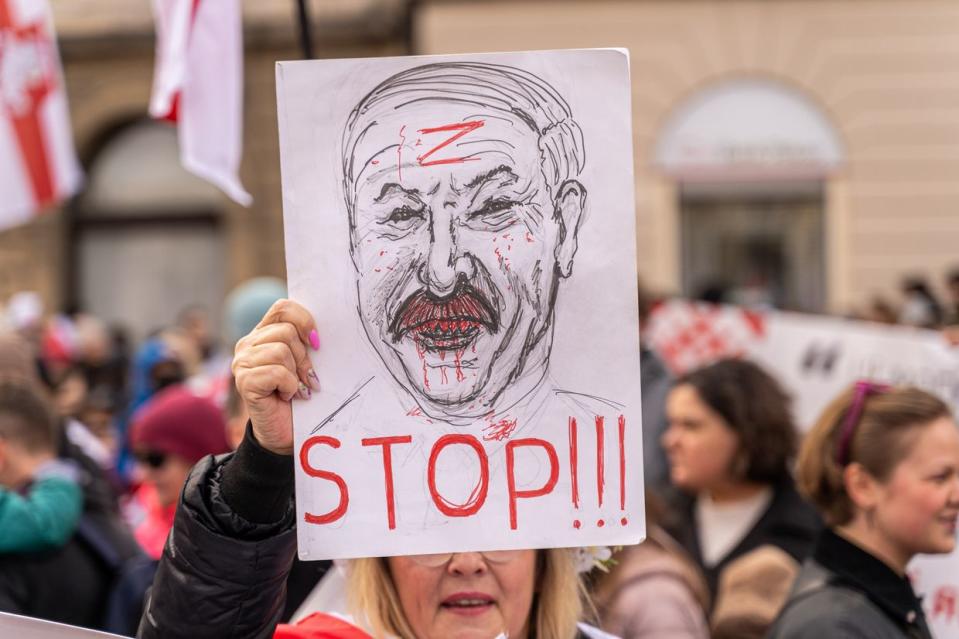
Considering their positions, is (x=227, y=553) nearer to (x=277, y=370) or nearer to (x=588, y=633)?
(x=277, y=370)

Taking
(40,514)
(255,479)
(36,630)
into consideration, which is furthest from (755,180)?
(36,630)

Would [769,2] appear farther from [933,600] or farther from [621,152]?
[621,152]

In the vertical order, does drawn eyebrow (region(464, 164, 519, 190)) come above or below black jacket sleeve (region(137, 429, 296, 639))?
above

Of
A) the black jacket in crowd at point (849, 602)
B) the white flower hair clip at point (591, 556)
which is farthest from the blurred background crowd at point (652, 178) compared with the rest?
the white flower hair clip at point (591, 556)

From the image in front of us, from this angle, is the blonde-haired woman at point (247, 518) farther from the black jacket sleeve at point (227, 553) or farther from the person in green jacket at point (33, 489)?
the person in green jacket at point (33, 489)

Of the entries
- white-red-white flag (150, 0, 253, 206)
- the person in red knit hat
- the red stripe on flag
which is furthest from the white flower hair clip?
the red stripe on flag

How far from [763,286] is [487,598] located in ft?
47.1

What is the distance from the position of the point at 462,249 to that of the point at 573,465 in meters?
0.33

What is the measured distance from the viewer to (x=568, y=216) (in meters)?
1.85

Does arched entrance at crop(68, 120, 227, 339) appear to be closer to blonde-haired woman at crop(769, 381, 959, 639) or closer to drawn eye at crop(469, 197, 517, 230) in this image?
blonde-haired woman at crop(769, 381, 959, 639)

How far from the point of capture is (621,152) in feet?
6.07

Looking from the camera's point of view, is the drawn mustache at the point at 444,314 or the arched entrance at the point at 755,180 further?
the arched entrance at the point at 755,180

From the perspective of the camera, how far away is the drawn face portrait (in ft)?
6.04

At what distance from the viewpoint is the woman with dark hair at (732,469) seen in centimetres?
402
